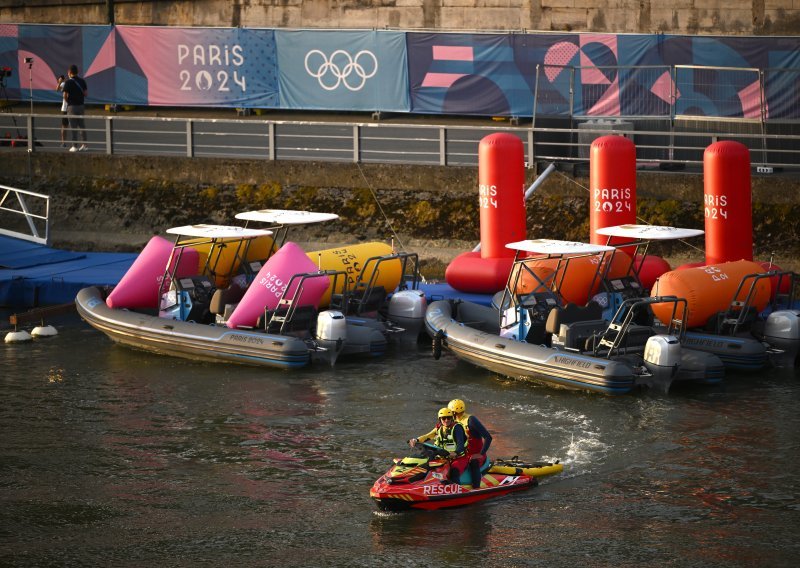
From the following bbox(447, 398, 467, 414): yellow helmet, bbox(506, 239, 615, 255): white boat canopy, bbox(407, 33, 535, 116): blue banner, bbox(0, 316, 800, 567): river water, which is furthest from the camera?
bbox(407, 33, 535, 116): blue banner

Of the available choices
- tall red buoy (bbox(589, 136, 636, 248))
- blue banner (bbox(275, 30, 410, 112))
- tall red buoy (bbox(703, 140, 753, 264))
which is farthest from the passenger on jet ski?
blue banner (bbox(275, 30, 410, 112))

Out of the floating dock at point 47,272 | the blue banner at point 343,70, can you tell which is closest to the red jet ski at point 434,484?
the floating dock at point 47,272

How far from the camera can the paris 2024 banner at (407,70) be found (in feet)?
102

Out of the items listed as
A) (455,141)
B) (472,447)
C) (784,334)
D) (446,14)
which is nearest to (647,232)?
(784,334)

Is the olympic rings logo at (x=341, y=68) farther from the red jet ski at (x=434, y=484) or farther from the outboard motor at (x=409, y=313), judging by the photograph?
the red jet ski at (x=434, y=484)

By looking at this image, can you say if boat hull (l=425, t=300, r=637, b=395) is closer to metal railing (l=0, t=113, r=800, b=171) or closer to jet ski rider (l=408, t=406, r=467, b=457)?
jet ski rider (l=408, t=406, r=467, b=457)

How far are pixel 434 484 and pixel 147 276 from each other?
10.4m

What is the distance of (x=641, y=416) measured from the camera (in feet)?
65.3

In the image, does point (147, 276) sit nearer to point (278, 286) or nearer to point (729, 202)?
point (278, 286)

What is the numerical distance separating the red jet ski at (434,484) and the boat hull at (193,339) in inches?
228

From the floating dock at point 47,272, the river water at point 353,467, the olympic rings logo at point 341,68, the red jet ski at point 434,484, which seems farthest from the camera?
the olympic rings logo at point 341,68

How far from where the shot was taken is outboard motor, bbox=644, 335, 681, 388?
20.5 m

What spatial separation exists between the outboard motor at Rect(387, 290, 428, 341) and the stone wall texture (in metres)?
14.3

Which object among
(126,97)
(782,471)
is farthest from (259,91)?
(782,471)
